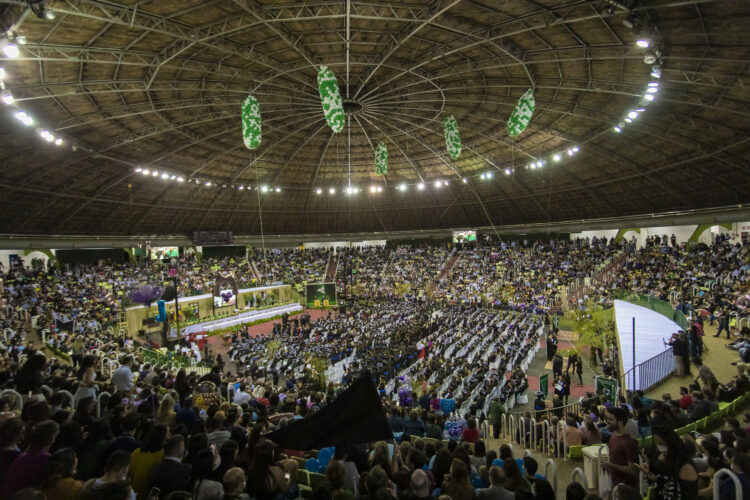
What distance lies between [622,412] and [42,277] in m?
37.7

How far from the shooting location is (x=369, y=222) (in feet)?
161

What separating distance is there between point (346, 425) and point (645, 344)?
52.2 ft

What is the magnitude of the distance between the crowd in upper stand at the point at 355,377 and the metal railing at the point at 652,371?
2.00 m

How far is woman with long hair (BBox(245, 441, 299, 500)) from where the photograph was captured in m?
4.08

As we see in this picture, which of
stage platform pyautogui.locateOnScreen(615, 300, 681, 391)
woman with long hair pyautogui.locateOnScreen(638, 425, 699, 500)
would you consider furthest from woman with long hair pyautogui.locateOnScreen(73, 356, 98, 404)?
stage platform pyautogui.locateOnScreen(615, 300, 681, 391)

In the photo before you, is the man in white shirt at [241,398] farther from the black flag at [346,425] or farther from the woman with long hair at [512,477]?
the woman with long hair at [512,477]

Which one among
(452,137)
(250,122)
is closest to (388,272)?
(452,137)

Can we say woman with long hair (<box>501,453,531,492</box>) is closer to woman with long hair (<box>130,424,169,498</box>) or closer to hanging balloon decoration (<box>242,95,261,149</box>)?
woman with long hair (<box>130,424,169,498</box>)

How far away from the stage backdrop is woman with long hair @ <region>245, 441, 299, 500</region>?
3661 centimetres

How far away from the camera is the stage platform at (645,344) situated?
12.5 metres

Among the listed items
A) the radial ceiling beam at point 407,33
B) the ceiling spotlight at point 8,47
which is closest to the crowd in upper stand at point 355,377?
the ceiling spotlight at point 8,47

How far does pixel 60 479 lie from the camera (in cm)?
353

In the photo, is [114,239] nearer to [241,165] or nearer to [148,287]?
[241,165]

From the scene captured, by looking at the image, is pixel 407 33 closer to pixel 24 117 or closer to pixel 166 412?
pixel 166 412
